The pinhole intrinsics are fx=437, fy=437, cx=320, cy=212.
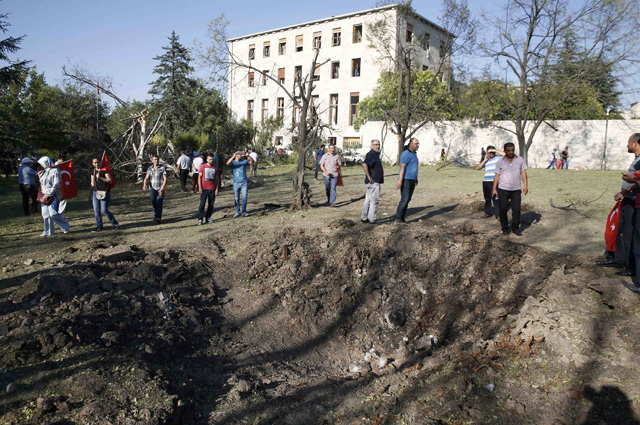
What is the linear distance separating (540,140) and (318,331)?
27.6 meters

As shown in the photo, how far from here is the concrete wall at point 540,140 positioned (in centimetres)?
2650

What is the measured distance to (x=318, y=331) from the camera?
6035 mm

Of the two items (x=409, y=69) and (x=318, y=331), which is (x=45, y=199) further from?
(x=409, y=69)

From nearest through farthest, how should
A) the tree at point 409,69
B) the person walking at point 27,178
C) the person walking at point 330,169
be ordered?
the person walking at point 27,178
the person walking at point 330,169
the tree at point 409,69

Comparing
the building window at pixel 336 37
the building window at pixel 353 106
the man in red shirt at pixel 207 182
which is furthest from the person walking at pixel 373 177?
the building window at pixel 336 37

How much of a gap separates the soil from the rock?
29 mm

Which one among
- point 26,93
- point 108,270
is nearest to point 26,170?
point 108,270

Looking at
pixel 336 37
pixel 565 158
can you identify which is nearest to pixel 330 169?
pixel 565 158

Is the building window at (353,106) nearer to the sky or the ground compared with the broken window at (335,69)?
nearer to the ground

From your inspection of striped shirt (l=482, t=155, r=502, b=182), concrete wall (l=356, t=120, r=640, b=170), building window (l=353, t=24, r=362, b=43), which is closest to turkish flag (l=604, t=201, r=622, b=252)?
striped shirt (l=482, t=155, r=502, b=182)

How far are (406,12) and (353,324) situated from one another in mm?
21058

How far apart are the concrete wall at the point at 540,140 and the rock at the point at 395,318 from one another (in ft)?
83.0

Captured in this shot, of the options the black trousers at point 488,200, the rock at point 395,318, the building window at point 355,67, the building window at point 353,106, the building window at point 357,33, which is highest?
the building window at point 357,33

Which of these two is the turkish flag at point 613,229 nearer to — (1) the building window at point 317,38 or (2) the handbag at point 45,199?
(2) the handbag at point 45,199
